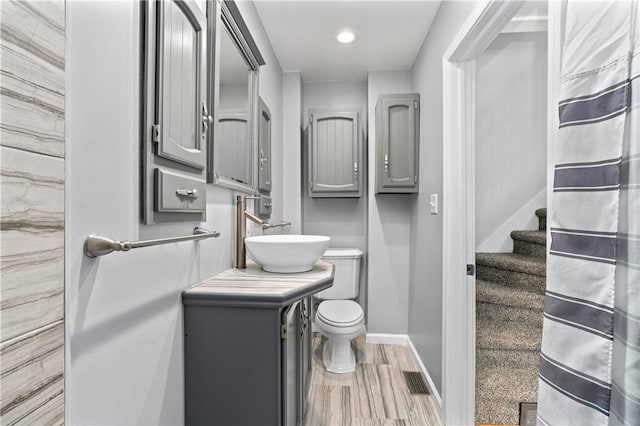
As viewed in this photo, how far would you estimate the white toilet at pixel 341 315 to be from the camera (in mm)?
2053

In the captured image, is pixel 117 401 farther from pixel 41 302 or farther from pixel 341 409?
pixel 341 409

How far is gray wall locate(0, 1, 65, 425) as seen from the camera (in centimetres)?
46

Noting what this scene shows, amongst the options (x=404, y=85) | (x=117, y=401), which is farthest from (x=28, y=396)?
→ (x=404, y=85)

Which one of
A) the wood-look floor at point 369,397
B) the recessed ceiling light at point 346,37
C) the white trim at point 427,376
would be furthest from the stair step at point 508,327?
the recessed ceiling light at point 346,37

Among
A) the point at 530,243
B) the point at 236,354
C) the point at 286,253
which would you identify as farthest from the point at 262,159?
the point at 530,243

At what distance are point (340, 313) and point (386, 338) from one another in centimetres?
77

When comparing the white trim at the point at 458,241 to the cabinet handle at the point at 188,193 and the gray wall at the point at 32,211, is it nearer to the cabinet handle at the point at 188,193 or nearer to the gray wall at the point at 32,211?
the cabinet handle at the point at 188,193

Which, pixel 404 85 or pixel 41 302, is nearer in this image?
pixel 41 302

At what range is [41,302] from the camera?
521mm

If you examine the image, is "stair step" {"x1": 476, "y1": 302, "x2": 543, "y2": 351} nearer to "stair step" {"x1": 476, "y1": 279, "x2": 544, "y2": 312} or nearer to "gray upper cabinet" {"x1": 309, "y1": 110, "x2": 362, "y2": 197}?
"stair step" {"x1": 476, "y1": 279, "x2": 544, "y2": 312}

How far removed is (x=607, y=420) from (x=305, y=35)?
241 cm

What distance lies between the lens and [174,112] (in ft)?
2.94

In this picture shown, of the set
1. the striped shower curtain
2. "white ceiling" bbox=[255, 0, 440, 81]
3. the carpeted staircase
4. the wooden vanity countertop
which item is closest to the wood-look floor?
the carpeted staircase

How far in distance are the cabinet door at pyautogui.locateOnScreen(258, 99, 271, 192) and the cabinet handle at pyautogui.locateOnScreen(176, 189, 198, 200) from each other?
3.01 feet
